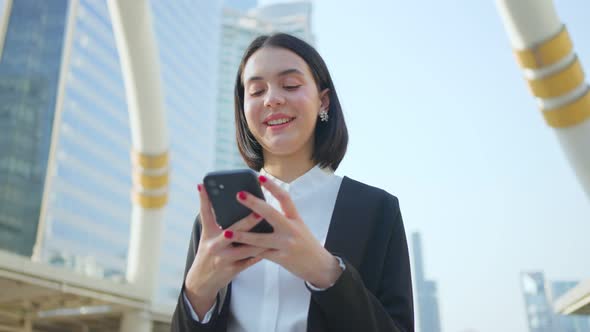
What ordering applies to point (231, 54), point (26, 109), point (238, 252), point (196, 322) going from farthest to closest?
point (231, 54) → point (26, 109) → point (196, 322) → point (238, 252)

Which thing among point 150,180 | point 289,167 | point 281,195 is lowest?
point 281,195

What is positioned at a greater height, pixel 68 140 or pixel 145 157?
pixel 68 140

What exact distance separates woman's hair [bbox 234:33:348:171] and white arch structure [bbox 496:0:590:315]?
230 inches

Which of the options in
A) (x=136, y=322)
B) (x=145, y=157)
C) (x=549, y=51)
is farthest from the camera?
(x=145, y=157)

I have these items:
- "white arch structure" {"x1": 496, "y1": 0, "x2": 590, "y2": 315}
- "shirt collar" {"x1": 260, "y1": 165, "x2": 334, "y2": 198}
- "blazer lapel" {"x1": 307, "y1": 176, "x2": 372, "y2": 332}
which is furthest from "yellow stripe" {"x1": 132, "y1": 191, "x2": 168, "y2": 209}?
"blazer lapel" {"x1": 307, "y1": 176, "x2": 372, "y2": 332}

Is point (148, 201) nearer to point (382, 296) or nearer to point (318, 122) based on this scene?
point (318, 122)

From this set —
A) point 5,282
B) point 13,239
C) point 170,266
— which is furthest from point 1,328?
point 170,266

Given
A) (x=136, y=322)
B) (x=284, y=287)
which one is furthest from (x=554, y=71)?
(x=136, y=322)

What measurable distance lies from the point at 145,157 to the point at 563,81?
7.43 m

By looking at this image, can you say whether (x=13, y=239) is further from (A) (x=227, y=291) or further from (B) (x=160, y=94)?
(A) (x=227, y=291)

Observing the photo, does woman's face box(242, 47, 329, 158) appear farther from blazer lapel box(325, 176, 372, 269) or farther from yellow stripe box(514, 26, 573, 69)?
yellow stripe box(514, 26, 573, 69)

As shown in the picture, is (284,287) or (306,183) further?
(306,183)

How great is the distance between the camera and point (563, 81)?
6.82 m

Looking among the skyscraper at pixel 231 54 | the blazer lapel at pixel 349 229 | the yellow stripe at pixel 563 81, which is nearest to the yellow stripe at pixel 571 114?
the yellow stripe at pixel 563 81
